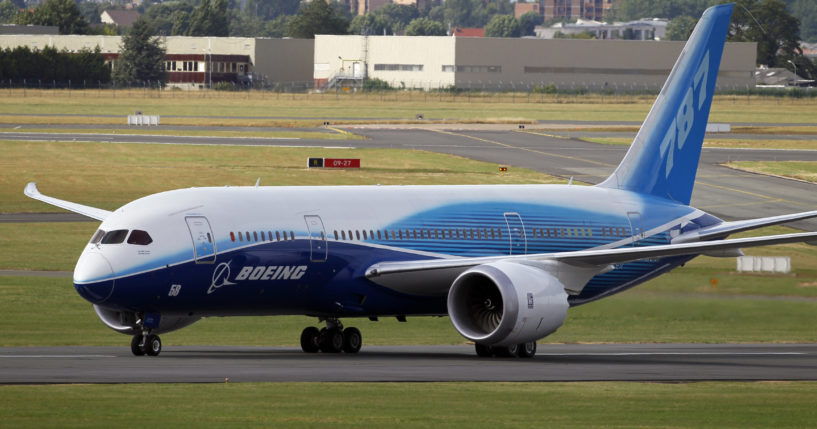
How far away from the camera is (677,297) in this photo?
146ft

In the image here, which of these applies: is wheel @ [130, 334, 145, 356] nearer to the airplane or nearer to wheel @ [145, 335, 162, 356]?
the airplane

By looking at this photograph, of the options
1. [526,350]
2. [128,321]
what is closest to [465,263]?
[526,350]

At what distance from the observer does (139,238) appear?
36.6 metres

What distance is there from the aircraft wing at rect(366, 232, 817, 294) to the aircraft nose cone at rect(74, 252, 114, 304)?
25.8ft

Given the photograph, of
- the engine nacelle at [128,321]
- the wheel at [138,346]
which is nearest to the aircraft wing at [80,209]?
the engine nacelle at [128,321]

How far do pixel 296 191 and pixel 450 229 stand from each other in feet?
16.5

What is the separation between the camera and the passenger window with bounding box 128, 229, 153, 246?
36.5m

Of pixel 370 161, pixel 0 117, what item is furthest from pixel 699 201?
pixel 0 117

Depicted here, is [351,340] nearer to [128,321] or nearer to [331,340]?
[331,340]

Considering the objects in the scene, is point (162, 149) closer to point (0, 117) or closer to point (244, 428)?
point (0, 117)

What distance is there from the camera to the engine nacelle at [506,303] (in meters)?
38.2

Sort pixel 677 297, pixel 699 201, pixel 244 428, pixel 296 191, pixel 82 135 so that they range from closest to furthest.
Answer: pixel 244 428 → pixel 296 191 → pixel 677 297 → pixel 699 201 → pixel 82 135

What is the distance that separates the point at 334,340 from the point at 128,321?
22.1 feet

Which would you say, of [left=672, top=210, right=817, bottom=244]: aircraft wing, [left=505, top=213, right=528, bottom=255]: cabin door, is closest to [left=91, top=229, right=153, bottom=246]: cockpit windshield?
[left=505, top=213, right=528, bottom=255]: cabin door
